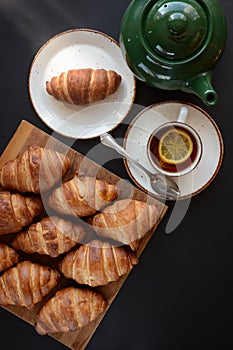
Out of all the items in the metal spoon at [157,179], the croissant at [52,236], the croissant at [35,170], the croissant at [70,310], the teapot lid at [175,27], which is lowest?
the croissant at [70,310]

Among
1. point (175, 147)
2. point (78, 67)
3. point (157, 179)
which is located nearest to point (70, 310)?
point (157, 179)

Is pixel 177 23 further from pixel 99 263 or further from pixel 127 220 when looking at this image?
pixel 99 263

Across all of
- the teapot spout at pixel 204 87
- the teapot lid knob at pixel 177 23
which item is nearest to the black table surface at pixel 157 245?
the teapot spout at pixel 204 87

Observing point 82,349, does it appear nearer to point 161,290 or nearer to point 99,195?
point 161,290

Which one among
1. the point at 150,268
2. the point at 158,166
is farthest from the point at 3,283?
the point at 158,166

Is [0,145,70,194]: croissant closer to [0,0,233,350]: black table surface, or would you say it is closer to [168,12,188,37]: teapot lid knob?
[0,0,233,350]: black table surface

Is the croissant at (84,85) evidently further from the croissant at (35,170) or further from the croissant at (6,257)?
the croissant at (6,257)
